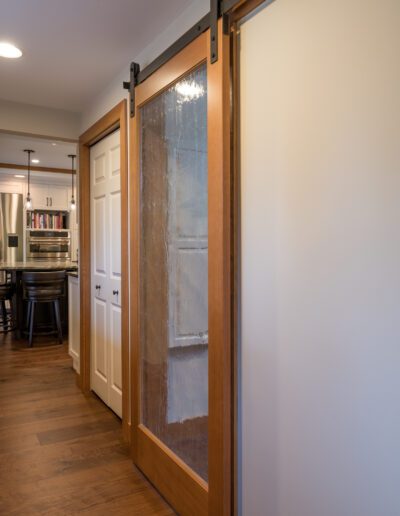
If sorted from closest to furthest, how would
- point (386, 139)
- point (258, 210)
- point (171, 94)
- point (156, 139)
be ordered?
point (386, 139) < point (258, 210) < point (171, 94) < point (156, 139)

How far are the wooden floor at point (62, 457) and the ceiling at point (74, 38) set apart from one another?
7.55ft

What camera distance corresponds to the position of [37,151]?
19.0 ft

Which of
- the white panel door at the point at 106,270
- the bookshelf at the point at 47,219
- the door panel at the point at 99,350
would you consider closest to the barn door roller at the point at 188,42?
the white panel door at the point at 106,270

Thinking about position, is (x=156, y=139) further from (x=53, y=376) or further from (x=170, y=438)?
(x=53, y=376)

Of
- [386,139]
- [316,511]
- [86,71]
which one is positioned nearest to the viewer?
[386,139]

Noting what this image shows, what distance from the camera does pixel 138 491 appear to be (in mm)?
2010

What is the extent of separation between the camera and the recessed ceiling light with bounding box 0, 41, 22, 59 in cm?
221

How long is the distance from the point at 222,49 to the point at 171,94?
1.60 ft

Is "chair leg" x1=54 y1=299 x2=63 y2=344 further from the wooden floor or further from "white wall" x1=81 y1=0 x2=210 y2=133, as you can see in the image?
"white wall" x1=81 y1=0 x2=210 y2=133

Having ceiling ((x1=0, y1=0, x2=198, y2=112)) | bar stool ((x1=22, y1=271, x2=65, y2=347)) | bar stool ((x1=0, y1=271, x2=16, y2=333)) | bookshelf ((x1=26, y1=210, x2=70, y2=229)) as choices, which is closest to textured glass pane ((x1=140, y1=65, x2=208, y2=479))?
ceiling ((x1=0, y1=0, x2=198, y2=112))

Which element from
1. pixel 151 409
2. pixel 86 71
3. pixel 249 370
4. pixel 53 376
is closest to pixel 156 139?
pixel 86 71

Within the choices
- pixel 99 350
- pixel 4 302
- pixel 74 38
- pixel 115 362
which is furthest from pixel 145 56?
pixel 4 302

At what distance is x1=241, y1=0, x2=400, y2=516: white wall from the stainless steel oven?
22.6 feet

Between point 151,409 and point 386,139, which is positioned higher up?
point 386,139
